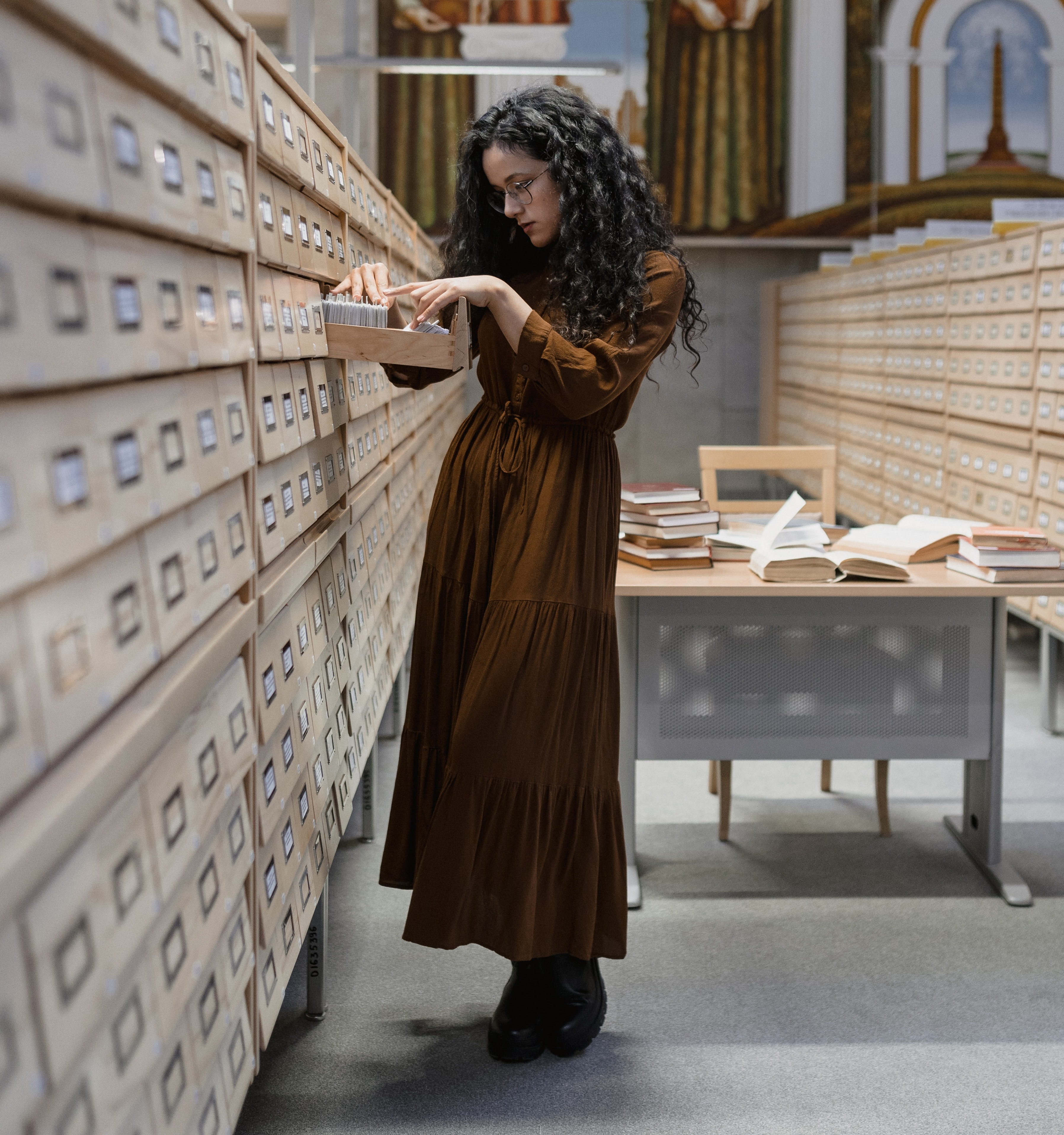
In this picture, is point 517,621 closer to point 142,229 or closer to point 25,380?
point 142,229

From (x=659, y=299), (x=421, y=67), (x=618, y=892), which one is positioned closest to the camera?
(x=659, y=299)

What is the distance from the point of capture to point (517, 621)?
2262 mm

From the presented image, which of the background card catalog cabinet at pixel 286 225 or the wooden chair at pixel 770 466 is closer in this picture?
the background card catalog cabinet at pixel 286 225

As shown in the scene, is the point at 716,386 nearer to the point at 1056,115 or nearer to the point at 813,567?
the point at 1056,115

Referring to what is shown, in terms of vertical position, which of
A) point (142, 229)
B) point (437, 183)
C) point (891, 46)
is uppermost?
point (891, 46)

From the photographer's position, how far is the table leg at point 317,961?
257 cm

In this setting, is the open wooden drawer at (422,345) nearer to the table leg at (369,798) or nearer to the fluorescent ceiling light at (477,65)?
the table leg at (369,798)

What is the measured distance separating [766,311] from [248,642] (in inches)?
379

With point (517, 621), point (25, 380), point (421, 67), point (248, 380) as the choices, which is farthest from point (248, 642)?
point (421, 67)

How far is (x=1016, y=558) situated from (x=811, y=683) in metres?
0.61

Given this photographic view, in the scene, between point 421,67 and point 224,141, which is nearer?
point 224,141

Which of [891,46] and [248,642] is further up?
[891,46]

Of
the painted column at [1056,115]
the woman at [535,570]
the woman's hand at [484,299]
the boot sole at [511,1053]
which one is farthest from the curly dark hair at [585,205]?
the painted column at [1056,115]

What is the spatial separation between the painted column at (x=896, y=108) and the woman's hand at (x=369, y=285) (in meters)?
9.07
